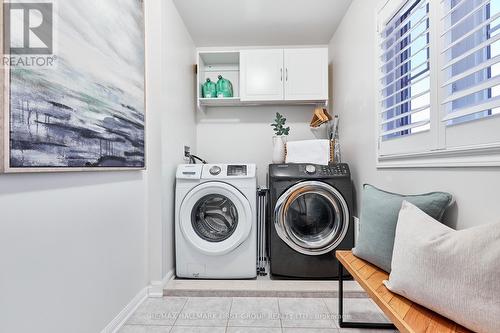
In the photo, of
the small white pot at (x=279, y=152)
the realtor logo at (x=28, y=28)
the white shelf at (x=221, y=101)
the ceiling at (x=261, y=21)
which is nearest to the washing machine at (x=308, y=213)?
the small white pot at (x=279, y=152)

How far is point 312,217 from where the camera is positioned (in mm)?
2176

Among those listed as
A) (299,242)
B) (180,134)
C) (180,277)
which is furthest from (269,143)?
(180,277)

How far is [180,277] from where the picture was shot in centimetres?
220

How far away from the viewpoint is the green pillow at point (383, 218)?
1164 mm

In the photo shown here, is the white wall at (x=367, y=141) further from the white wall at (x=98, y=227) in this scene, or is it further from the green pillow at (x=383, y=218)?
the white wall at (x=98, y=227)

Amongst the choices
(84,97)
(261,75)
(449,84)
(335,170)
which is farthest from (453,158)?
(261,75)

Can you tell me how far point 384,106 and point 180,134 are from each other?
169 cm

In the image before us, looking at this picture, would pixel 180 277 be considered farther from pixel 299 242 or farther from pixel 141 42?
pixel 141 42

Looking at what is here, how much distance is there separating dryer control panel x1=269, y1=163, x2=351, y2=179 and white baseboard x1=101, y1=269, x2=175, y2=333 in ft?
3.89

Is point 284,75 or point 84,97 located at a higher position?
point 284,75

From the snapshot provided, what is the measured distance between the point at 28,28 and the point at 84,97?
A: 34 cm

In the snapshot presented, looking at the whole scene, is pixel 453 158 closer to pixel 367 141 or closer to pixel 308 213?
pixel 367 141

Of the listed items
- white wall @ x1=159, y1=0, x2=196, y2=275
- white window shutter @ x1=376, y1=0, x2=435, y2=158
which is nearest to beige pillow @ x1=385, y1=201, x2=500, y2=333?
white window shutter @ x1=376, y1=0, x2=435, y2=158

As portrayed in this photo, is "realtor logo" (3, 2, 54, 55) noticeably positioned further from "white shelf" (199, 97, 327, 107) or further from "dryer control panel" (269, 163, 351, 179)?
"white shelf" (199, 97, 327, 107)
